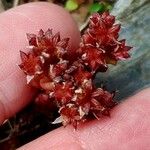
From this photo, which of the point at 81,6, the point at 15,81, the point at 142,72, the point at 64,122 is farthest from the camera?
the point at 81,6

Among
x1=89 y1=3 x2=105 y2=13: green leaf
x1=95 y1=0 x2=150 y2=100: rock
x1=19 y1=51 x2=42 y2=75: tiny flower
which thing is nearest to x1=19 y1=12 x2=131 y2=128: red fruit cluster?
x1=19 y1=51 x2=42 y2=75: tiny flower

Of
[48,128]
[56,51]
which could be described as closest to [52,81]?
[56,51]

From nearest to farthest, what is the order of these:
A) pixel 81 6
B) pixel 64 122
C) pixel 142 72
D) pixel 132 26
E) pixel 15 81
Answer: pixel 64 122 < pixel 15 81 < pixel 142 72 < pixel 132 26 < pixel 81 6

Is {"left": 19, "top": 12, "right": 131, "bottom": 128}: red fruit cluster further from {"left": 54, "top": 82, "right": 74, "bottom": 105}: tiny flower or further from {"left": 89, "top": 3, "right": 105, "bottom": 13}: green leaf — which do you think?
{"left": 89, "top": 3, "right": 105, "bottom": 13}: green leaf

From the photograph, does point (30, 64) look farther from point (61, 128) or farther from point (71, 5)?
point (71, 5)

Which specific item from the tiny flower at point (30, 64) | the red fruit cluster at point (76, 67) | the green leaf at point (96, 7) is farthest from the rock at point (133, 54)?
the tiny flower at point (30, 64)

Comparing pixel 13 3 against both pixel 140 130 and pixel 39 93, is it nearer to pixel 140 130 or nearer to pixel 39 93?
pixel 39 93
